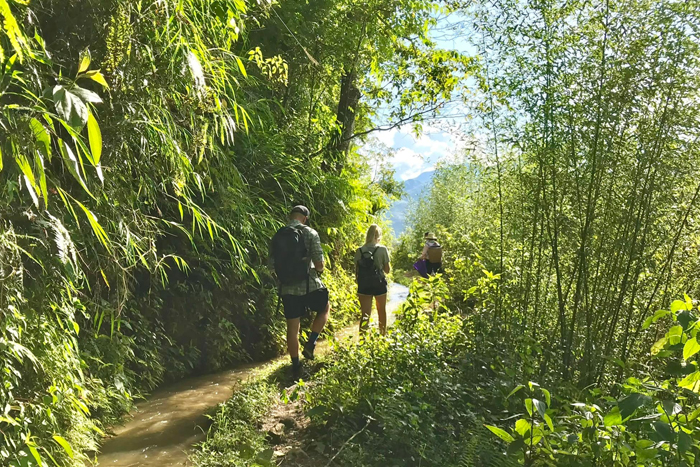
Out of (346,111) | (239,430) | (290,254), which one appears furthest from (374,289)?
(346,111)

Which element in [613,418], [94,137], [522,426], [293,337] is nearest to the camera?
[94,137]

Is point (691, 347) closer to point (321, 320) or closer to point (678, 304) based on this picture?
point (678, 304)

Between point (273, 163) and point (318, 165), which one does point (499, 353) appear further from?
point (318, 165)

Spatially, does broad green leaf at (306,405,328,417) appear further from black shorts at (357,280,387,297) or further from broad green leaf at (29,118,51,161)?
black shorts at (357,280,387,297)

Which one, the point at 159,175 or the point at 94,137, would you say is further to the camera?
the point at 159,175

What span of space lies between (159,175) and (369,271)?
3.45m

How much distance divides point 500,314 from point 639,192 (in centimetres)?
159

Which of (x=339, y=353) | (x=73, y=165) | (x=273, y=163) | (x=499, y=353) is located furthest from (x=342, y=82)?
(x=73, y=165)

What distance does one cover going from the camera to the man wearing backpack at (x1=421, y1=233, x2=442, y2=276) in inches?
361

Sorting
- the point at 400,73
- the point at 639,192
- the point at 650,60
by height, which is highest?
the point at 400,73

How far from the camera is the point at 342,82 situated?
8.67m

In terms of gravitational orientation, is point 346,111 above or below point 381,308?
above

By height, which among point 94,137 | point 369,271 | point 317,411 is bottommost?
point 317,411

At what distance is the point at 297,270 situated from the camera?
5.37 m
